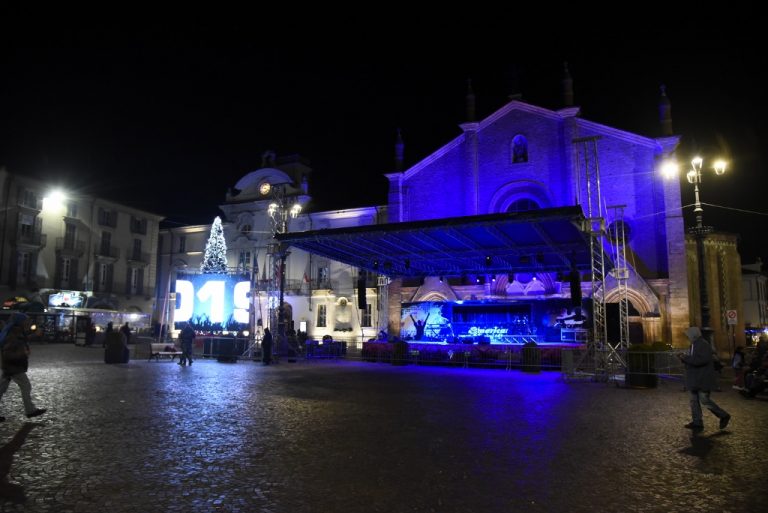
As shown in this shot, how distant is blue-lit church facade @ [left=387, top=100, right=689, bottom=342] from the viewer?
995 inches

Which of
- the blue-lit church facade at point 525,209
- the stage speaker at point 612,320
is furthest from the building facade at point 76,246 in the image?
the stage speaker at point 612,320

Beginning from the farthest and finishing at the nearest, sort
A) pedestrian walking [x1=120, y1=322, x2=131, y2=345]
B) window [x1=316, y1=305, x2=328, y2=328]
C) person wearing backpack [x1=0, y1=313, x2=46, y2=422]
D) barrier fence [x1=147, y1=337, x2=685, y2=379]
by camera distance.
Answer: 1. window [x1=316, y1=305, x2=328, y2=328]
2. pedestrian walking [x1=120, y1=322, x2=131, y2=345]
3. barrier fence [x1=147, y1=337, x2=685, y2=379]
4. person wearing backpack [x1=0, y1=313, x2=46, y2=422]

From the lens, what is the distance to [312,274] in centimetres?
3944

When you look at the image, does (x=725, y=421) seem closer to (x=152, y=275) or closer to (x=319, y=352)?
(x=319, y=352)

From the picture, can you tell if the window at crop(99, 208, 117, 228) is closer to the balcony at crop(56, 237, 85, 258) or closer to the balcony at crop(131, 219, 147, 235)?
the balcony at crop(131, 219, 147, 235)

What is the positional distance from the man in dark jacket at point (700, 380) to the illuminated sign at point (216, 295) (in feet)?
77.3

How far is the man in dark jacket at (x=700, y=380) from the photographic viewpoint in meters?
8.45

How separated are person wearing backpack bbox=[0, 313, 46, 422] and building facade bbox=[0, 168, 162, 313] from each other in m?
33.6

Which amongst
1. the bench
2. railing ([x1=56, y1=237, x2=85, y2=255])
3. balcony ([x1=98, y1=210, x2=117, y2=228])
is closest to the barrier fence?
the bench

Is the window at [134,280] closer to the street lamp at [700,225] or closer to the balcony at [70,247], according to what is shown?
the balcony at [70,247]

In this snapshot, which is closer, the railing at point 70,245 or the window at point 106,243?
the railing at point 70,245

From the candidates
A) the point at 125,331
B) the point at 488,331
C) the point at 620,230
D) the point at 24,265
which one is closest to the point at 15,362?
the point at 125,331

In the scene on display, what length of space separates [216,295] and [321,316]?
11.2m

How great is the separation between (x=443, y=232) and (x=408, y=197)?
12046 mm
